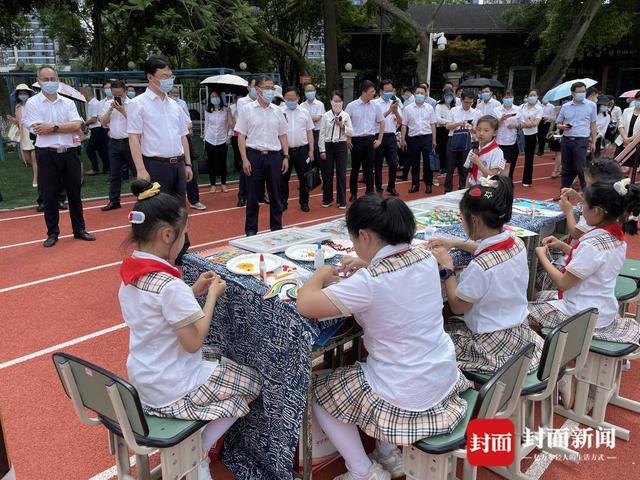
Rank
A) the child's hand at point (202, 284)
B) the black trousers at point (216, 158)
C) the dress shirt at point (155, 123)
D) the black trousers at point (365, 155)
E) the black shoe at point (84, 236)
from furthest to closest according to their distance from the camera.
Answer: the black trousers at point (216, 158), the black trousers at point (365, 155), the black shoe at point (84, 236), the dress shirt at point (155, 123), the child's hand at point (202, 284)

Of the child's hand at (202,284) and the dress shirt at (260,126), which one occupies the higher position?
the dress shirt at (260,126)

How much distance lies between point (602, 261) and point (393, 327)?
4.74ft

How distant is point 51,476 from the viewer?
8.18 ft

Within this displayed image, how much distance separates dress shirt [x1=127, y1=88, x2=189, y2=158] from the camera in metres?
4.70

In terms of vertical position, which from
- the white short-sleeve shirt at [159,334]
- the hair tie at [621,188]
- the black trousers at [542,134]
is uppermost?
the black trousers at [542,134]

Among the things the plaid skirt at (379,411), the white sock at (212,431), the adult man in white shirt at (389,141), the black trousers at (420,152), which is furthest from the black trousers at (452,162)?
the white sock at (212,431)

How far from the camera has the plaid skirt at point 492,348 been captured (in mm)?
2480

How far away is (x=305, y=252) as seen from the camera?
2869 millimetres

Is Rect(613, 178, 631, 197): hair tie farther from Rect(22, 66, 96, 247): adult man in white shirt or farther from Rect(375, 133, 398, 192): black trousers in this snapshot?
Rect(375, 133, 398, 192): black trousers

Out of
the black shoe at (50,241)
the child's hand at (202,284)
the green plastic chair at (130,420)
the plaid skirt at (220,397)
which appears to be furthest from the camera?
the black shoe at (50,241)

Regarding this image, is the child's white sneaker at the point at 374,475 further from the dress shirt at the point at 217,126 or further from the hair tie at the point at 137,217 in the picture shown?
the dress shirt at the point at 217,126

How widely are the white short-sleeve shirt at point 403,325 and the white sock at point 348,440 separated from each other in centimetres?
26

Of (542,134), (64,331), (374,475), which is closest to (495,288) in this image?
(374,475)

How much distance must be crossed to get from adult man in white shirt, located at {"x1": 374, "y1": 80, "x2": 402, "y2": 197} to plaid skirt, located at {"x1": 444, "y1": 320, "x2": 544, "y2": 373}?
6.02m
